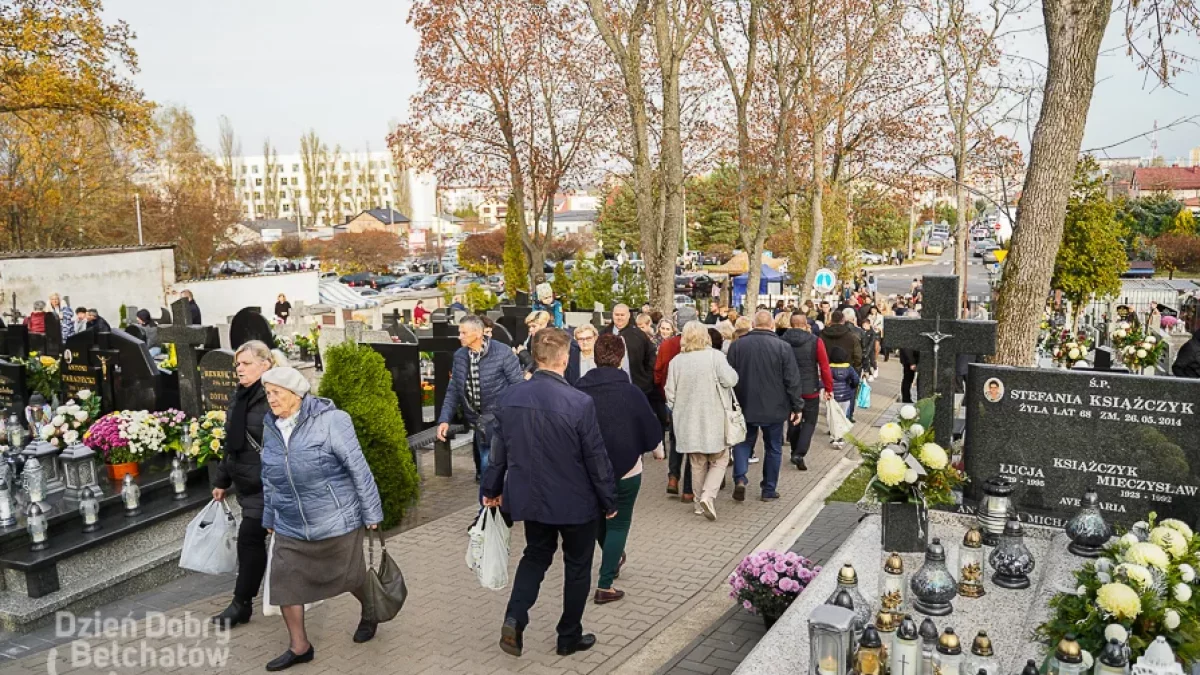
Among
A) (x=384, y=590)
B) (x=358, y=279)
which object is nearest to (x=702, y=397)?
(x=384, y=590)

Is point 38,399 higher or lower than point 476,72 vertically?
lower

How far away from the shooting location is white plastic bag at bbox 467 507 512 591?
5.55 metres

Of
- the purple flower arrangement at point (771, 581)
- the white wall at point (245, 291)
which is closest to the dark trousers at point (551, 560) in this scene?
the purple flower arrangement at point (771, 581)

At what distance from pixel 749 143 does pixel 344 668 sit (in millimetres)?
18101

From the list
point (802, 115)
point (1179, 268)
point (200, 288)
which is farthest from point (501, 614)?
point (1179, 268)

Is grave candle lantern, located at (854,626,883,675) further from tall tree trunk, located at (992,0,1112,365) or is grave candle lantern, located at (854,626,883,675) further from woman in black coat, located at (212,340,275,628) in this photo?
tall tree trunk, located at (992,0,1112,365)

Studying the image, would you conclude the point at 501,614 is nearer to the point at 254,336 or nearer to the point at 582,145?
the point at 254,336

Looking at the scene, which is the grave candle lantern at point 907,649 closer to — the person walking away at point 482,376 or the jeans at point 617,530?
the jeans at point 617,530

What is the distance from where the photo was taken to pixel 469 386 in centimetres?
789

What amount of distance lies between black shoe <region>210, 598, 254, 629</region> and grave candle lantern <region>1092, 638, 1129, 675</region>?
495 centimetres

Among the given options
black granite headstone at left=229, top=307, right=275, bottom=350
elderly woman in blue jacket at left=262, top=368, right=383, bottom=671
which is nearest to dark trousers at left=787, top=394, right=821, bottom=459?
elderly woman in blue jacket at left=262, top=368, right=383, bottom=671

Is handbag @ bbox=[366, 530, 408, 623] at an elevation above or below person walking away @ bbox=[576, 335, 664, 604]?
below

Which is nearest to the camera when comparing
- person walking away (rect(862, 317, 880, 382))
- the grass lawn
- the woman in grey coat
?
the woman in grey coat

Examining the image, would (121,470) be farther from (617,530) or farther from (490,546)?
(617,530)
